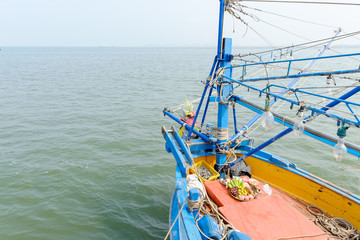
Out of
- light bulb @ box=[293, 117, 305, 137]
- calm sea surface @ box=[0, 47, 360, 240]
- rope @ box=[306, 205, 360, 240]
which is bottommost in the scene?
calm sea surface @ box=[0, 47, 360, 240]

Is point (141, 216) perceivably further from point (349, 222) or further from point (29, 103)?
point (29, 103)

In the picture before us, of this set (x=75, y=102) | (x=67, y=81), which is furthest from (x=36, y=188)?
(x=67, y=81)

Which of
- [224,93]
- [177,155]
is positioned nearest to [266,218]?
[177,155]

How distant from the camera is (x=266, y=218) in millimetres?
4938

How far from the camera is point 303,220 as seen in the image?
191 inches

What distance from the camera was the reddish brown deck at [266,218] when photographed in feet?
15.1

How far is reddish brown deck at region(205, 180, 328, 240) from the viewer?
15.1 ft

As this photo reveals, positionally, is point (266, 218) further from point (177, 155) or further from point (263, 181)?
point (263, 181)

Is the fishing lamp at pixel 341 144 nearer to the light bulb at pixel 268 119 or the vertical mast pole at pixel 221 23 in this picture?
the light bulb at pixel 268 119

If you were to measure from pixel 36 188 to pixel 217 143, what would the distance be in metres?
7.67

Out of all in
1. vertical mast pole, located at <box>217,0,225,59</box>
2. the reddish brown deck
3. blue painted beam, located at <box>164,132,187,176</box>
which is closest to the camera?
the reddish brown deck

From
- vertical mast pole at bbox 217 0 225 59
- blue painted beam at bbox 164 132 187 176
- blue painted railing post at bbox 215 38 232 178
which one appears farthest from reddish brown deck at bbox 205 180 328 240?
vertical mast pole at bbox 217 0 225 59

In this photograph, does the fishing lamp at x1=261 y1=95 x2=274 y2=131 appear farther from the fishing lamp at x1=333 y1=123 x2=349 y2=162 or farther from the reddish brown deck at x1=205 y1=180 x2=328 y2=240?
the reddish brown deck at x1=205 y1=180 x2=328 y2=240

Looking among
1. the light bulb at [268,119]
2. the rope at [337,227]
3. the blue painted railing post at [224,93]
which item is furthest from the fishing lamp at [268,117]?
the rope at [337,227]
